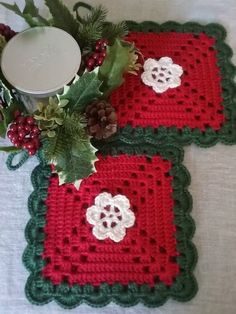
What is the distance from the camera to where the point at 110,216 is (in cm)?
57

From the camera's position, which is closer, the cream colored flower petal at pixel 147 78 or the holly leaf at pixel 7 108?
the holly leaf at pixel 7 108

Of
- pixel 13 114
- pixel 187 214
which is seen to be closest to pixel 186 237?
pixel 187 214

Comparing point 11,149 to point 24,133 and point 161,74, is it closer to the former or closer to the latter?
point 24,133

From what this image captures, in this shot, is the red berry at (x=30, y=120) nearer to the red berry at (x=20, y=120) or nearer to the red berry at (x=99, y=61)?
the red berry at (x=20, y=120)

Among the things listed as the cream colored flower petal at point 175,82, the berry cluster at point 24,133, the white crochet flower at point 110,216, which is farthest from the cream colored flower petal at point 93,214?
the cream colored flower petal at point 175,82

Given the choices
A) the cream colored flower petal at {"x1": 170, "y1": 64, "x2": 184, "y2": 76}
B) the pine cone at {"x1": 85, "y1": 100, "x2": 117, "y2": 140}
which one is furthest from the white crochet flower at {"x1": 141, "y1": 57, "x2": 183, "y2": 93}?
the pine cone at {"x1": 85, "y1": 100, "x2": 117, "y2": 140}

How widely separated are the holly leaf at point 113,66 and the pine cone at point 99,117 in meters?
0.03

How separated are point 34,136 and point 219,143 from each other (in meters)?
0.25

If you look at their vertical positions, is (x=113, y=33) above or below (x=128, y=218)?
above

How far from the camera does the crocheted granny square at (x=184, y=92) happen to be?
63cm

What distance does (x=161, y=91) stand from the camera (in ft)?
2.15

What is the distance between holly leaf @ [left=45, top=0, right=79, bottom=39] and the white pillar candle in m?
0.02

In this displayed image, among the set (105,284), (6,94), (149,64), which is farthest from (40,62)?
(105,284)

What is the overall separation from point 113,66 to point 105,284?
0.26 meters
